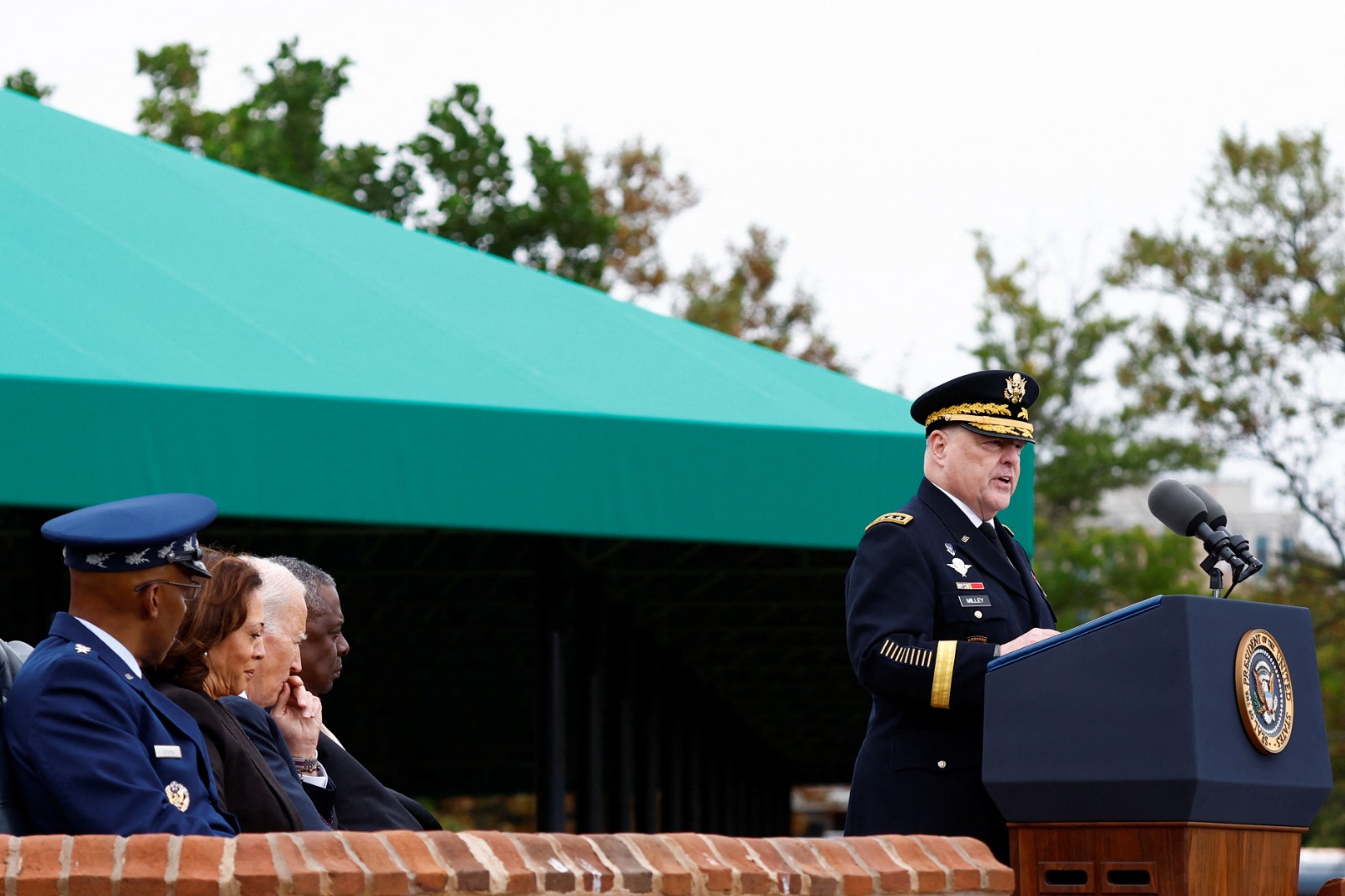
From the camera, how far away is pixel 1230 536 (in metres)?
4.16

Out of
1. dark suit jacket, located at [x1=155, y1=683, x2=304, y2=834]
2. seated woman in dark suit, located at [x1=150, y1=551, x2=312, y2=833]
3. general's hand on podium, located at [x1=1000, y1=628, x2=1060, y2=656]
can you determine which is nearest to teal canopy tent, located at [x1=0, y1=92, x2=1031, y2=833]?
seated woman in dark suit, located at [x1=150, y1=551, x2=312, y2=833]

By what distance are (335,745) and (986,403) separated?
1.93m

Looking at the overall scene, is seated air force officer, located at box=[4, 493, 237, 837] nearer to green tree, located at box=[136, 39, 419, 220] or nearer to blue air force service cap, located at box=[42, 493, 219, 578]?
blue air force service cap, located at box=[42, 493, 219, 578]

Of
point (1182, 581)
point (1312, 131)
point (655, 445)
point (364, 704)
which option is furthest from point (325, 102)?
point (655, 445)

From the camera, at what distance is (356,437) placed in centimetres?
880

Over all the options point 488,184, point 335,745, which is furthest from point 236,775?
point 488,184

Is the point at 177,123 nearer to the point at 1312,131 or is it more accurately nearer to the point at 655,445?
the point at 1312,131

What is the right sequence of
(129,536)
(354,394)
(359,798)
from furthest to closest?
1. (354,394)
2. (359,798)
3. (129,536)

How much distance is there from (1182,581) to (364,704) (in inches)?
768

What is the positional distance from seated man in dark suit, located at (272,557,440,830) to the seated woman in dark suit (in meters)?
0.69

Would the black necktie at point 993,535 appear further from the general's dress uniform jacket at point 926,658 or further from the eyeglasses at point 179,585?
the eyeglasses at point 179,585

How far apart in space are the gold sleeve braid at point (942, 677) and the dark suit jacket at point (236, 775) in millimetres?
1435

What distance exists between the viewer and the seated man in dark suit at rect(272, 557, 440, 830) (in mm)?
4875

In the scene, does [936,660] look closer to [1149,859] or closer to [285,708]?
[1149,859]
